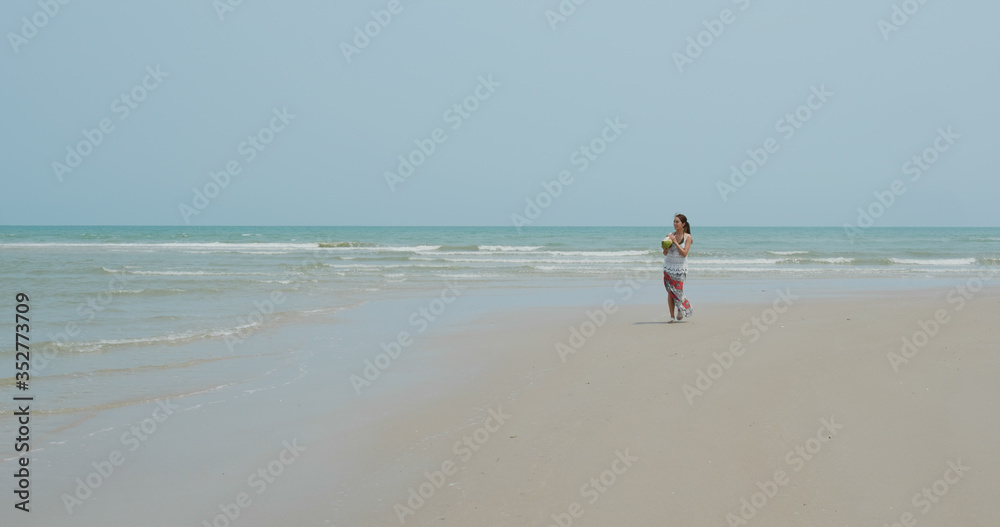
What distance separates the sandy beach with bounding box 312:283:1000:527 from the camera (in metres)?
3.63

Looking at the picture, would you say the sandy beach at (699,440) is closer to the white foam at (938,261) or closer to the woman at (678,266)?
the woman at (678,266)

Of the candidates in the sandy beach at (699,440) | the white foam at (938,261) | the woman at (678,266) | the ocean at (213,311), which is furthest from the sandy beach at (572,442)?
the white foam at (938,261)

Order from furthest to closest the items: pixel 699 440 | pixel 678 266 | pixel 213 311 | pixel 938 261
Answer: pixel 938 261, pixel 213 311, pixel 678 266, pixel 699 440

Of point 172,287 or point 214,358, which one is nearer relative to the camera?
point 214,358

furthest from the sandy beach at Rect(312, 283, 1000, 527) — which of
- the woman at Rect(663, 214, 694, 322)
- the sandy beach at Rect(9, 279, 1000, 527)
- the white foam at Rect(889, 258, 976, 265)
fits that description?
the white foam at Rect(889, 258, 976, 265)

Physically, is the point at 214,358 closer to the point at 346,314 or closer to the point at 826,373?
the point at 346,314

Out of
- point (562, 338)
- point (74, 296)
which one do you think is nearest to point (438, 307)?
point (562, 338)

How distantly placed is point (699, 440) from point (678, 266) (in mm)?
6281

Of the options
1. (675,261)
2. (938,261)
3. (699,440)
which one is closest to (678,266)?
Result: (675,261)

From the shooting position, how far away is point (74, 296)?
44.0 ft

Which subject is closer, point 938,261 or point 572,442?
point 572,442

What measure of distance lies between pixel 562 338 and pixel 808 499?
224 inches

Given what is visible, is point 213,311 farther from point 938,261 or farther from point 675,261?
point 938,261

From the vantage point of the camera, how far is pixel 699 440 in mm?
4586
